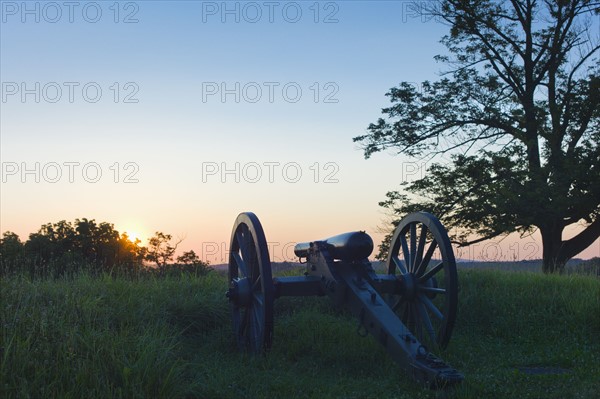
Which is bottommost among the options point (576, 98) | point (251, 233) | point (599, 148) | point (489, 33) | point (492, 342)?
point (492, 342)

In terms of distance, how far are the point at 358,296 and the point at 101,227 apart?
1433 centimetres

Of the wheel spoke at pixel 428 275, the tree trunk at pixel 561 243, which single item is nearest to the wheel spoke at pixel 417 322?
the wheel spoke at pixel 428 275

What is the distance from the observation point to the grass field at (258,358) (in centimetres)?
562

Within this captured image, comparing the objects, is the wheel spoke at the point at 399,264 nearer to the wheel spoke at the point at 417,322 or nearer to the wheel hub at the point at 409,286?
the wheel hub at the point at 409,286

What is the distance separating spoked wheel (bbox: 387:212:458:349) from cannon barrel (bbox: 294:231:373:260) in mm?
663

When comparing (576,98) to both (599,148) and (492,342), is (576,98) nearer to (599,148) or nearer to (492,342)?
(599,148)

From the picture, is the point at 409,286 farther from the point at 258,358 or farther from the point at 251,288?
the point at 258,358

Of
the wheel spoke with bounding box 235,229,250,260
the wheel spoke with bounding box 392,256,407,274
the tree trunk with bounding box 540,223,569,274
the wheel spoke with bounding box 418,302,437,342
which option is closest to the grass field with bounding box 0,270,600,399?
the wheel spoke with bounding box 418,302,437,342

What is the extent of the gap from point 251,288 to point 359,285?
1325mm

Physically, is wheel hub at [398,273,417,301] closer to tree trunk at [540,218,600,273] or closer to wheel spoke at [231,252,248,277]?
wheel spoke at [231,252,248,277]

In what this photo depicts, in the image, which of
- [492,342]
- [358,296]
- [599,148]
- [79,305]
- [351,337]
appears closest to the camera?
[358,296]

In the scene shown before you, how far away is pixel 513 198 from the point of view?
655 inches

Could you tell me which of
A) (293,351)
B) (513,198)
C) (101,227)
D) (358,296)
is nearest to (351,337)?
(293,351)

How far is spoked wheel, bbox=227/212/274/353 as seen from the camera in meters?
7.15
